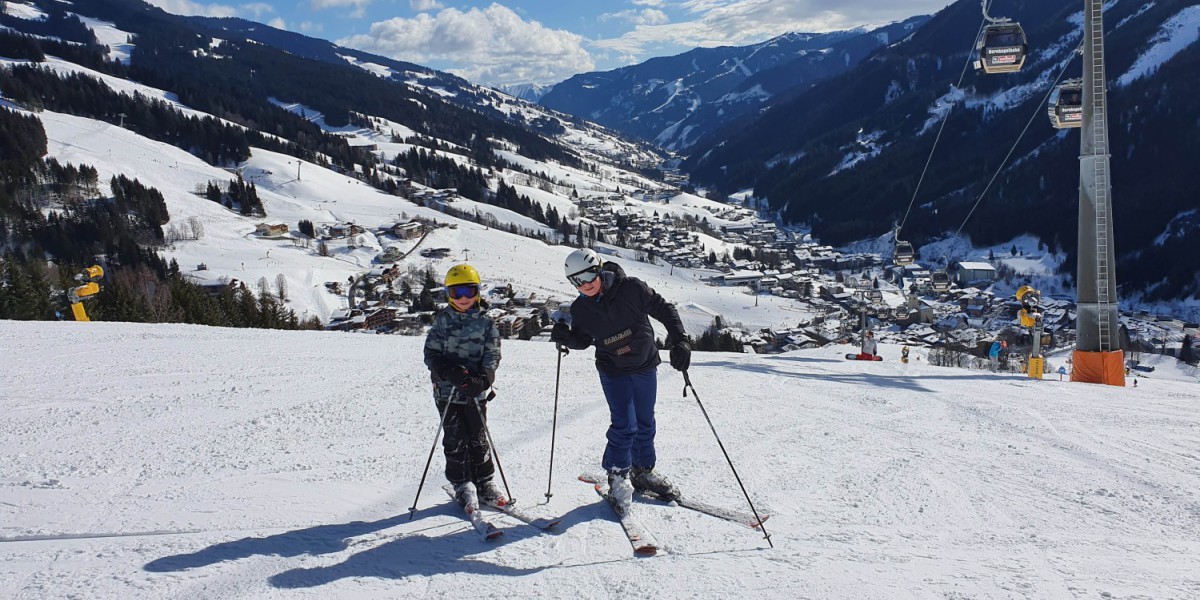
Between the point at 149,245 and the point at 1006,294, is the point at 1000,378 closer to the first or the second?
the point at 149,245

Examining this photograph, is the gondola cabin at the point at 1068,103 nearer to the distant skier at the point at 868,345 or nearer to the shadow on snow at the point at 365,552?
the distant skier at the point at 868,345

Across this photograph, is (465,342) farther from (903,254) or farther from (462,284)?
(903,254)

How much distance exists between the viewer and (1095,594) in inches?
124

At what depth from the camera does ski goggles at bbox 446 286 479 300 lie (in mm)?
4023

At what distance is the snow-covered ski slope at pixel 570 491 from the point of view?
3289mm

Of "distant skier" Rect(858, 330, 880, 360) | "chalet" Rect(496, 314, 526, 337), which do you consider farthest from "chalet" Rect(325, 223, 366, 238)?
"distant skier" Rect(858, 330, 880, 360)

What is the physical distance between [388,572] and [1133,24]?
616 feet

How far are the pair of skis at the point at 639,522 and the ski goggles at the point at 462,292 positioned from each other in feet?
5.44

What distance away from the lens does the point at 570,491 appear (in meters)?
4.73

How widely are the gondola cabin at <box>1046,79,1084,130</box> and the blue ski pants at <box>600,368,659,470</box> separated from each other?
11.0 m

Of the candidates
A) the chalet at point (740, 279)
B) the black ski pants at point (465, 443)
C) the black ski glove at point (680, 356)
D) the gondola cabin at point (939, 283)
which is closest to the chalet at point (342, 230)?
the chalet at point (740, 279)

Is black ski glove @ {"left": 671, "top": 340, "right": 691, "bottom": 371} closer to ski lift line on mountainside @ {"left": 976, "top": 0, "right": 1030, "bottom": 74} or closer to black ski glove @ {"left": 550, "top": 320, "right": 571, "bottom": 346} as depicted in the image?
black ski glove @ {"left": 550, "top": 320, "right": 571, "bottom": 346}

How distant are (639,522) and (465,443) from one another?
49.7 inches

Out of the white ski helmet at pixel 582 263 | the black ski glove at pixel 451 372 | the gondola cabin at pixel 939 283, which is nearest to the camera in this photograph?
the black ski glove at pixel 451 372
